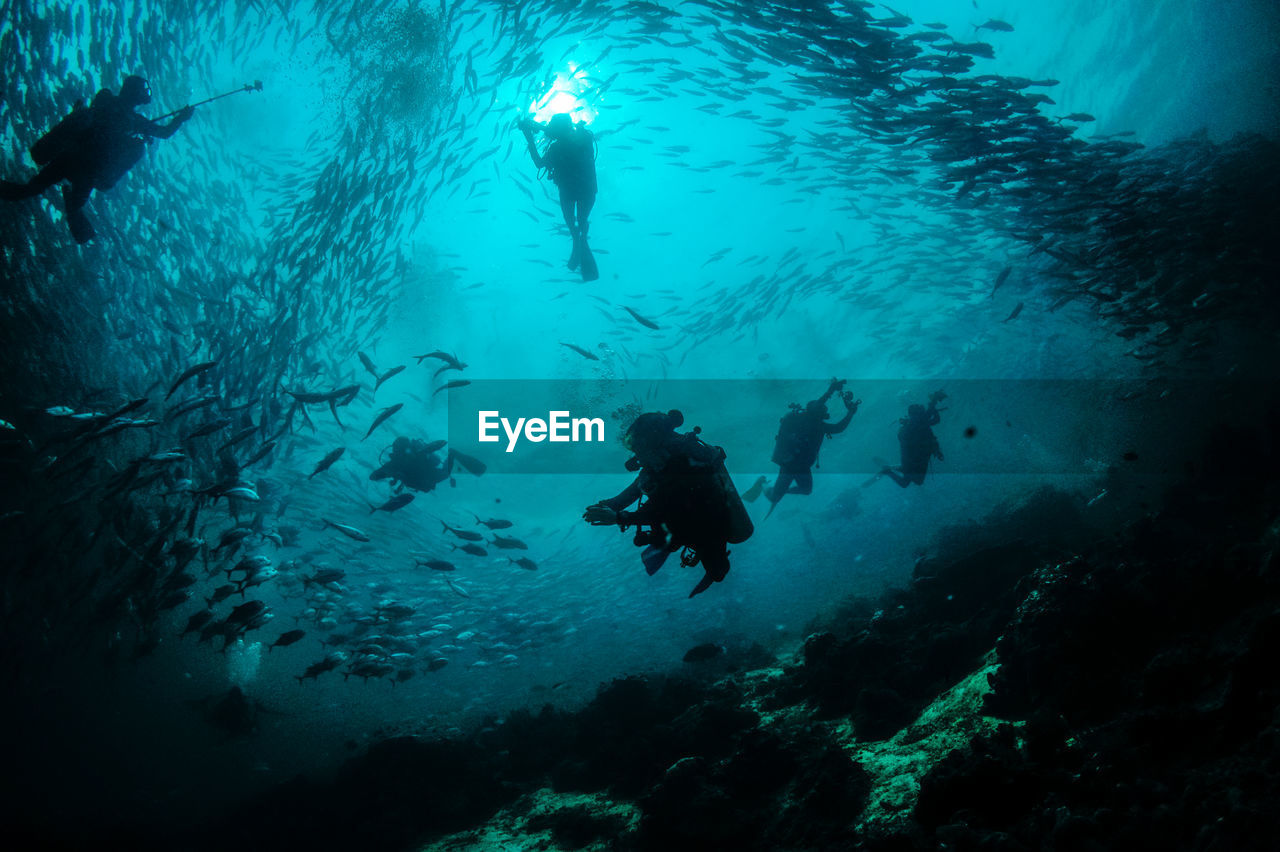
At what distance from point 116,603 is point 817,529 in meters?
33.3

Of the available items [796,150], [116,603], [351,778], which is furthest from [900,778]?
[796,150]

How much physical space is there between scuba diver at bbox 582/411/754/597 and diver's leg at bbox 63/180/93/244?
6.89 meters

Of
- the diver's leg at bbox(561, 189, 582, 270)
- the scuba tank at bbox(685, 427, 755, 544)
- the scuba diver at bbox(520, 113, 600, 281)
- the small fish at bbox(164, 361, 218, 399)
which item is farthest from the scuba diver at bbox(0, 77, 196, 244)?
the scuba tank at bbox(685, 427, 755, 544)

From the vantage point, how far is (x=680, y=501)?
4.10 meters

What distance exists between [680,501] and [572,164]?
6.52 metres

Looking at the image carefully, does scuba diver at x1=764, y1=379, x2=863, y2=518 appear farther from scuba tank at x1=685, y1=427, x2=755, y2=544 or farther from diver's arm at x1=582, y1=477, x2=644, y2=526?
diver's arm at x1=582, y1=477, x2=644, y2=526

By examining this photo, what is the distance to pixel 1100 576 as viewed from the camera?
486 centimetres

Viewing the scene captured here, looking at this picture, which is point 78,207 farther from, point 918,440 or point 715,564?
point 918,440

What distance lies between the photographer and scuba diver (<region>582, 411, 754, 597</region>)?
4098mm

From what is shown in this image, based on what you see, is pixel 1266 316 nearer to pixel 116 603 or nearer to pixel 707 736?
pixel 707 736

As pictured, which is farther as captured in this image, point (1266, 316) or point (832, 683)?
point (1266, 316)

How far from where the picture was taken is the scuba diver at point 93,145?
17.3 ft

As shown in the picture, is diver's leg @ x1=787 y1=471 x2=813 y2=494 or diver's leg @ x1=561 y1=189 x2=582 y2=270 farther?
diver's leg @ x1=787 y1=471 x2=813 y2=494

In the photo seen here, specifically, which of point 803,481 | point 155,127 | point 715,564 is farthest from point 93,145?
point 803,481
